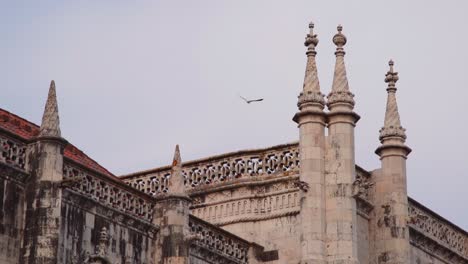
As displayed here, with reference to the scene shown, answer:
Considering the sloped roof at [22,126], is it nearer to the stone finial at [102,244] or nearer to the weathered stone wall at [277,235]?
the stone finial at [102,244]

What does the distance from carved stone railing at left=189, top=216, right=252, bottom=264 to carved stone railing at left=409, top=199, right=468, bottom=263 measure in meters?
5.62

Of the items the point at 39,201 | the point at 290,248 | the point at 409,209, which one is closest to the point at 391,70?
the point at 409,209

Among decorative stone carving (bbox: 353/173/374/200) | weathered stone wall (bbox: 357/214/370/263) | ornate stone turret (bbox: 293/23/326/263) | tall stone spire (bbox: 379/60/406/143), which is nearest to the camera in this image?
ornate stone turret (bbox: 293/23/326/263)

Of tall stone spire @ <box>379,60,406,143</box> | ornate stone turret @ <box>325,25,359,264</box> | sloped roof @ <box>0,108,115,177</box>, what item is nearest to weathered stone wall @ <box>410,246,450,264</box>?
tall stone spire @ <box>379,60,406,143</box>

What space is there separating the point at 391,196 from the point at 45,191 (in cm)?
1315

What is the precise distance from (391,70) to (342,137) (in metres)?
4.81

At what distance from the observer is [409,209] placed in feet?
125

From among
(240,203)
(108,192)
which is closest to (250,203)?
(240,203)

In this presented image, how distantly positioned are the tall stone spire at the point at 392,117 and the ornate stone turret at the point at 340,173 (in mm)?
2521

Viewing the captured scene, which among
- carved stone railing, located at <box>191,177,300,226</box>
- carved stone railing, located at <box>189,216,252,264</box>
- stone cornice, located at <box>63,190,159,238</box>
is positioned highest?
carved stone railing, located at <box>191,177,300,226</box>

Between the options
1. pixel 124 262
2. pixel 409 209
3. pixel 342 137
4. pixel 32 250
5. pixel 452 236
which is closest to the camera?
pixel 32 250

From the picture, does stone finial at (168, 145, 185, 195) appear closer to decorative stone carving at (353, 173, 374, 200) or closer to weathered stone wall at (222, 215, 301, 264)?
weathered stone wall at (222, 215, 301, 264)

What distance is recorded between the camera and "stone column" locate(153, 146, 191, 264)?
1198 inches

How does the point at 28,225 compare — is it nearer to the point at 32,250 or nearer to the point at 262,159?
the point at 32,250
